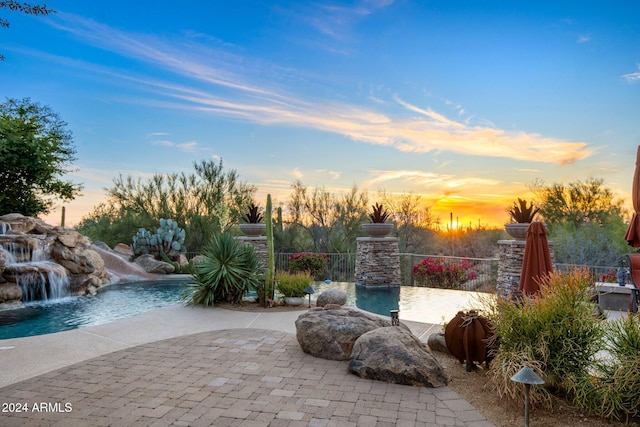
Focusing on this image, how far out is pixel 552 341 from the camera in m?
3.88

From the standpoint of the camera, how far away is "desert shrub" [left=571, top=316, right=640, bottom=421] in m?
3.41

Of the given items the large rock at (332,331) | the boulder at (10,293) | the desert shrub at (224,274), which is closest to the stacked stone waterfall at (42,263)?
the boulder at (10,293)

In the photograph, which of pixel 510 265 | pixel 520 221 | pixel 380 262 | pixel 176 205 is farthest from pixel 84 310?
pixel 176 205

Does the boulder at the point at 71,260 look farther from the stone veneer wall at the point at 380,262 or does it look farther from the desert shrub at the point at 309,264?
the stone veneer wall at the point at 380,262

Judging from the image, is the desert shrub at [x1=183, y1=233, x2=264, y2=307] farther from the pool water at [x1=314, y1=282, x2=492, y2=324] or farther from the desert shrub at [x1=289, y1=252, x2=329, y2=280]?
the desert shrub at [x1=289, y1=252, x2=329, y2=280]

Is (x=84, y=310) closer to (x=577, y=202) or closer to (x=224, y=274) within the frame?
(x=224, y=274)

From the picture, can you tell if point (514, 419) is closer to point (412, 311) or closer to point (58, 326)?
point (412, 311)

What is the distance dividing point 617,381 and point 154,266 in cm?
1494

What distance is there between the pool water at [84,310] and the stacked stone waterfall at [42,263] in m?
0.40

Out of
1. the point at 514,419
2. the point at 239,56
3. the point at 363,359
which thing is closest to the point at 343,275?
the point at 239,56

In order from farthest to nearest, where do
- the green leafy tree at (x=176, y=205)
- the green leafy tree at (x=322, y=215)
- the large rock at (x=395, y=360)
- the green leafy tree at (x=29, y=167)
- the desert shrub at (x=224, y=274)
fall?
the green leafy tree at (x=322, y=215) < the green leafy tree at (x=176, y=205) < the green leafy tree at (x=29, y=167) < the desert shrub at (x=224, y=274) < the large rock at (x=395, y=360)

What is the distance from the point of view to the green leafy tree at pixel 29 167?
15320mm

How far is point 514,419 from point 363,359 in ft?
5.18

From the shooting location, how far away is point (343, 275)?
16.0 m
